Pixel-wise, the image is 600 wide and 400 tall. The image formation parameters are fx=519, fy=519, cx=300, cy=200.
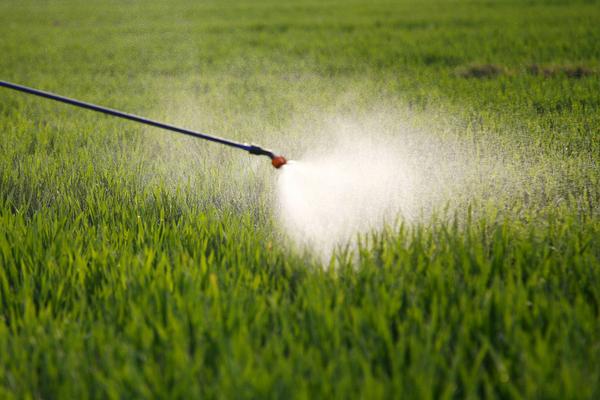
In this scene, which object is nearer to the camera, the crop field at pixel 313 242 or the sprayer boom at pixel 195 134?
the crop field at pixel 313 242

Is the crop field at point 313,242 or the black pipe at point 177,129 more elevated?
the black pipe at point 177,129

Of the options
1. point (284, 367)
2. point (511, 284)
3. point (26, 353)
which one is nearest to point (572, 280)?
point (511, 284)

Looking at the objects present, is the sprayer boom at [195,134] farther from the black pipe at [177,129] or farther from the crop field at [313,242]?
the crop field at [313,242]

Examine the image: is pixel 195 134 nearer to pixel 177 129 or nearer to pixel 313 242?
pixel 177 129

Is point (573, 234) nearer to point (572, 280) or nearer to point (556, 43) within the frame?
point (572, 280)

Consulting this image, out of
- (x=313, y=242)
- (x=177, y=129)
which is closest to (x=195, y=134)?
(x=177, y=129)

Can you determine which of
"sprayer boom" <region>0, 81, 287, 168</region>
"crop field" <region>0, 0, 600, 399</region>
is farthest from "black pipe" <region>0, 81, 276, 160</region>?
"crop field" <region>0, 0, 600, 399</region>

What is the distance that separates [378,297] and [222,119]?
330 cm

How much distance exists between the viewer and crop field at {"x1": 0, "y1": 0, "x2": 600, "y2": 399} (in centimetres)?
135

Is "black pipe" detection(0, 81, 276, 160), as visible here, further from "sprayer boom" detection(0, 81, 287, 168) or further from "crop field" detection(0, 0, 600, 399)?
"crop field" detection(0, 0, 600, 399)

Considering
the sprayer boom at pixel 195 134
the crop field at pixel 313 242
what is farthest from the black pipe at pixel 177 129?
the crop field at pixel 313 242

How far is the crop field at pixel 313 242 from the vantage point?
4.43 feet

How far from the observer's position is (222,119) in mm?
4621

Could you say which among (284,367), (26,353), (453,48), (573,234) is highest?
(453,48)
